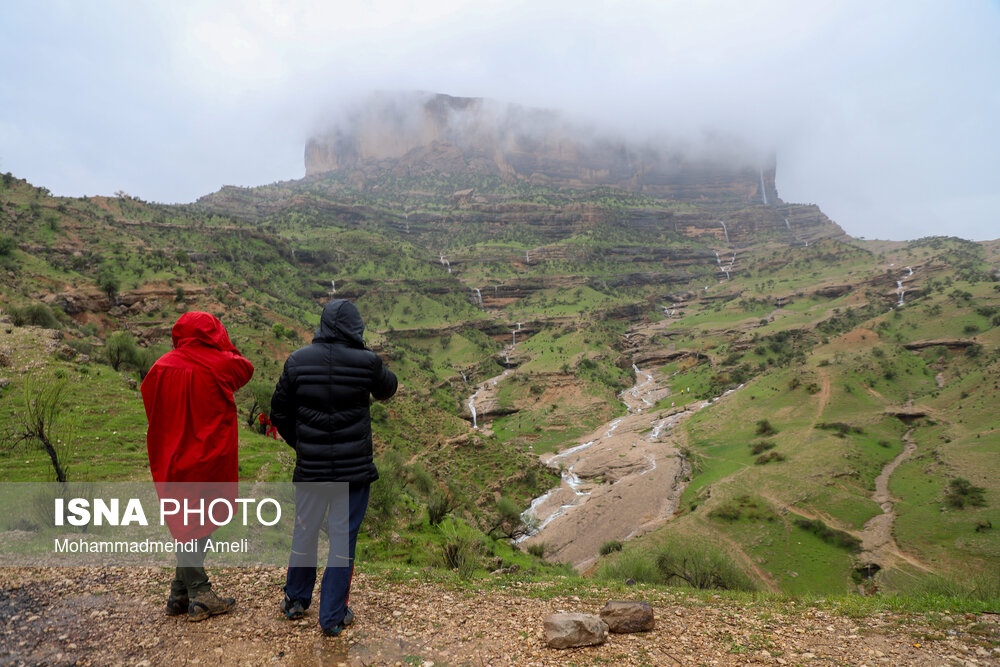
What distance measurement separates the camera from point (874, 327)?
58781 mm

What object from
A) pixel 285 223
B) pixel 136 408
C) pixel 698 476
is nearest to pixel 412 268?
pixel 285 223

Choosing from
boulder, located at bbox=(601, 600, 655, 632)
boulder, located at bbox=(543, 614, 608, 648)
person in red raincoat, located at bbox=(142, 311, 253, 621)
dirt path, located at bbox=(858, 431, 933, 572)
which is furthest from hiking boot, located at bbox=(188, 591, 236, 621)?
dirt path, located at bbox=(858, 431, 933, 572)

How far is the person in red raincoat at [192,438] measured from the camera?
4.49 metres

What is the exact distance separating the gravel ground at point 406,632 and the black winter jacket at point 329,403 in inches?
63.9

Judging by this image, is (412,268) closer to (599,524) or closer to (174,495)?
(599,524)

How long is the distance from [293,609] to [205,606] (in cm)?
88

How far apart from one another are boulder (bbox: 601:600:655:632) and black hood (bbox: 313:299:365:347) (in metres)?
4.38

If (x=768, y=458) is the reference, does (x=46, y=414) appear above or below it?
above

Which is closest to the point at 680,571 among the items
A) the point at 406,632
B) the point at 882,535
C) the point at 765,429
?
the point at 406,632

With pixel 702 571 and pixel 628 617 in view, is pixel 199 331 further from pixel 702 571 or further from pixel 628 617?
pixel 702 571

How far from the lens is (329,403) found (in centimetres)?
455

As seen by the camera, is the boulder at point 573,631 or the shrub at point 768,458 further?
the shrub at point 768,458


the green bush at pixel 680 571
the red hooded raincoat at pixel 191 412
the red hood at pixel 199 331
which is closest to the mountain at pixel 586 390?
the green bush at pixel 680 571

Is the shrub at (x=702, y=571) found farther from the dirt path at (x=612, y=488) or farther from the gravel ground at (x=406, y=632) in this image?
the gravel ground at (x=406, y=632)
